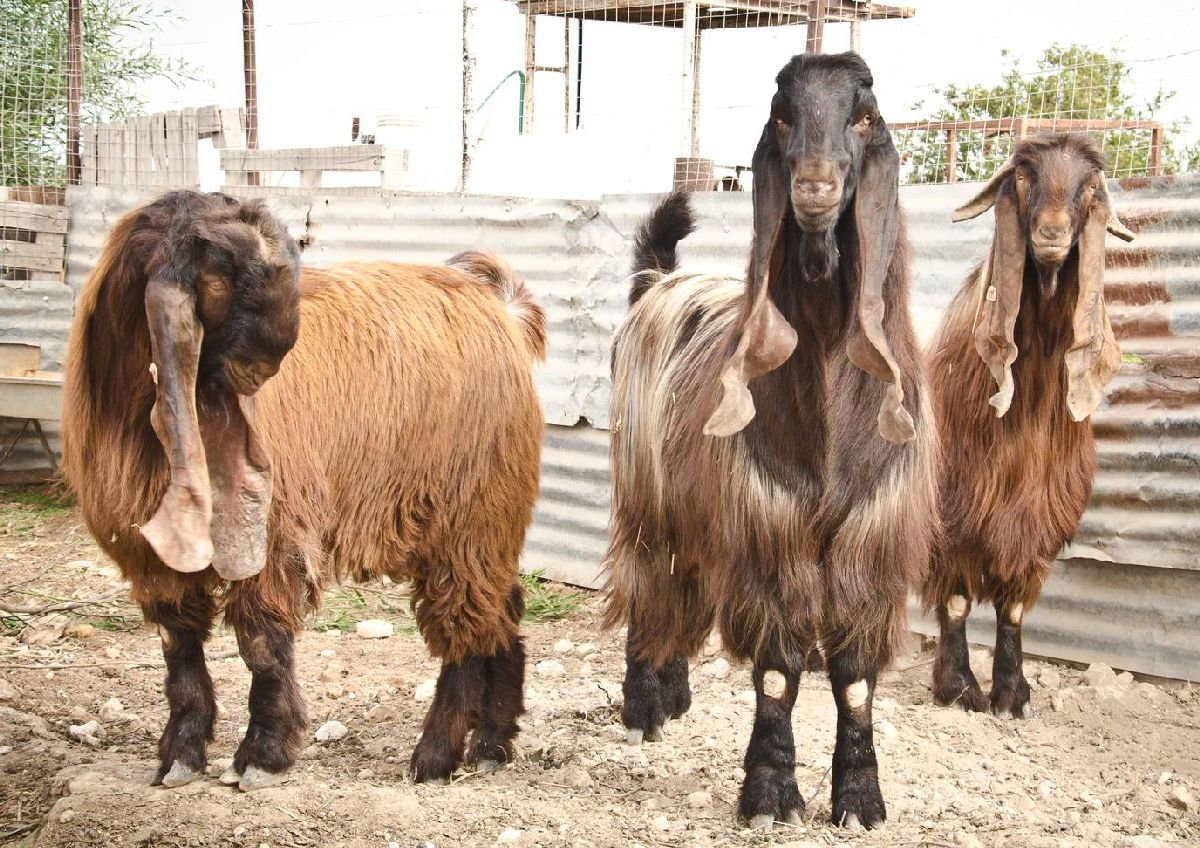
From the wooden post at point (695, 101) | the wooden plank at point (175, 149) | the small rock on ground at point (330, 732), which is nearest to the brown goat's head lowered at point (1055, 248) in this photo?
the wooden post at point (695, 101)

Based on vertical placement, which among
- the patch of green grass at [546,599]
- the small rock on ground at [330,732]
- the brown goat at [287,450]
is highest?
the brown goat at [287,450]

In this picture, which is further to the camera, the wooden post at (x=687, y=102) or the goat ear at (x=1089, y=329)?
the wooden post at (x=687, y=102)

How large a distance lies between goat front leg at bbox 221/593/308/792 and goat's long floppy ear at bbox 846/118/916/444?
2.11 meters

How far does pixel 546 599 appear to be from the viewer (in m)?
7.97

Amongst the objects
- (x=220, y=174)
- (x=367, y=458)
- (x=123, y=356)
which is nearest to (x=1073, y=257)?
(x=367, y=458)

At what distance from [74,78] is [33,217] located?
3.90 ft

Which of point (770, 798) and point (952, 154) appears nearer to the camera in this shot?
point (770, 798)

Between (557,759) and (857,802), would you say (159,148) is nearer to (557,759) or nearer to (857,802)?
(557,759)

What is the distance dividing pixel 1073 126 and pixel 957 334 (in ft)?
5.13

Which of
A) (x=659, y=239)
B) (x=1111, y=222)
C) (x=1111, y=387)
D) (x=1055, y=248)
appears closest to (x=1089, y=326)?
(x=1055, y=248)

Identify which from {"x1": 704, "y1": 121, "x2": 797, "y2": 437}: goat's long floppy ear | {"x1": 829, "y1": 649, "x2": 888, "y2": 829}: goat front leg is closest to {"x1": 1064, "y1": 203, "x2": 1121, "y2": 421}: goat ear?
{"x1": 829, "y1": 649, "x2": 888, "y2": 829}: goat front leg

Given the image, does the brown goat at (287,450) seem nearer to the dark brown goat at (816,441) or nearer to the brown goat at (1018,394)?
the dark brown goat at (816,441)

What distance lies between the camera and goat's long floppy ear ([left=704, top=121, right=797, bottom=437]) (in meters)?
3.96

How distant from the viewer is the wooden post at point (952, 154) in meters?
6.73
